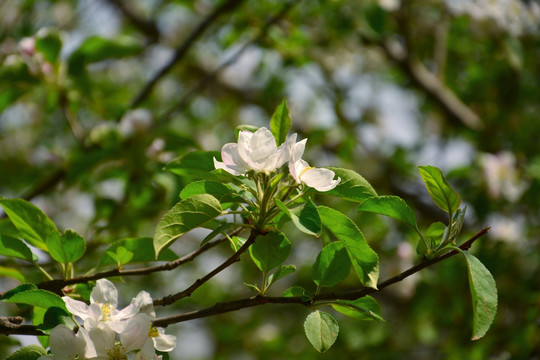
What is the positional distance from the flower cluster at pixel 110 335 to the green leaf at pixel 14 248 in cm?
17

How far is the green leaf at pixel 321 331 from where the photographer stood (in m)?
0.75

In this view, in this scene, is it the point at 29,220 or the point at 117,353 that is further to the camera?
the point at 29,220

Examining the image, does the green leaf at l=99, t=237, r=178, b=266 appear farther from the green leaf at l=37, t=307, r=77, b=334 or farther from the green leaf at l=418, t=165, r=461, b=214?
the green leaf at l=418, t=165, r=461, b=214

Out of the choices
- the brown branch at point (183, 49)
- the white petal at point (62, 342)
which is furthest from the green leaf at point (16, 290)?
the brown branch at point (183, 49)

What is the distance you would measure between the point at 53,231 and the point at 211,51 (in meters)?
2.99

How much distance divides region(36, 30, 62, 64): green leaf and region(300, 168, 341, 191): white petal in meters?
1.15

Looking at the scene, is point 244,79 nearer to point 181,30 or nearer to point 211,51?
point 211,51

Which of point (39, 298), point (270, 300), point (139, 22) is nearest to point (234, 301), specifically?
point (270, 300)

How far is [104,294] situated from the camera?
2.69 ft

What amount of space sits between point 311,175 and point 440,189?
0.20 metres

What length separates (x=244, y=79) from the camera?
3.94 meters

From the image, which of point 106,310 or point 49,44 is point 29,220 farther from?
point 49,44

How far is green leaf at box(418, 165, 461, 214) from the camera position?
779 millimetres

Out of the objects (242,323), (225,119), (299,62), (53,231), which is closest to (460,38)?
(299,62)
